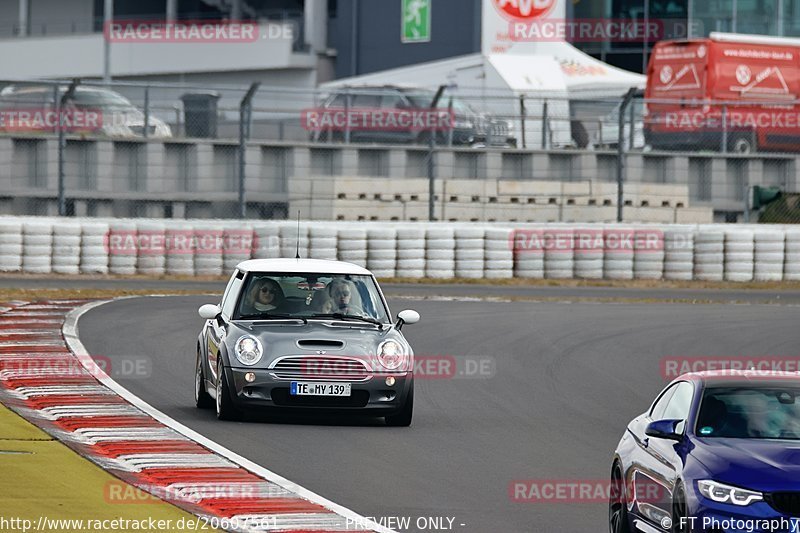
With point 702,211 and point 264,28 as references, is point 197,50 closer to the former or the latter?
point 264,28

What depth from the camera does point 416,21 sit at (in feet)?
174

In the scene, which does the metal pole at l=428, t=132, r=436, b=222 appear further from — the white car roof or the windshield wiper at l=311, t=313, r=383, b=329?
the windshield wiper at l=311, t=313, r=383, b=329

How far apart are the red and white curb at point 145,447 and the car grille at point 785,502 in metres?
2.20

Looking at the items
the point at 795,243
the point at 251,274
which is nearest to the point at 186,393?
the point at 251,274

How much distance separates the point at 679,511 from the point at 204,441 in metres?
4.88

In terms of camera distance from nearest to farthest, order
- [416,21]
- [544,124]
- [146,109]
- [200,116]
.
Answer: [146,109]
[200,116]
[544,124]
[416,21]

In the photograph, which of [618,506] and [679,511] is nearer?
[679,511]

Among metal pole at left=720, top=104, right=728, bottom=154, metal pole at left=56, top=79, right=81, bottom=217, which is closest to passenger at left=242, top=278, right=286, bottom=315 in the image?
metal pole at left=56, top=79, right=81, bottom=217

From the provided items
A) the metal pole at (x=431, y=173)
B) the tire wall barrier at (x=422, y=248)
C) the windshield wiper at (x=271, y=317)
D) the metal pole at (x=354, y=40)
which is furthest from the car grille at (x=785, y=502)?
the metal pole at (x=354, y=40)

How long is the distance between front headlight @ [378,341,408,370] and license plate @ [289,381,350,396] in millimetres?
366

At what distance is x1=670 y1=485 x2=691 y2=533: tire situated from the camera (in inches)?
285

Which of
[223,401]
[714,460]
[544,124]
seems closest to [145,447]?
[223,401]

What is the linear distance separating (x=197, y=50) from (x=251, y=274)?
44.7 meters

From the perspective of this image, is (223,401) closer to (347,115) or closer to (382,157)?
(347,115)
